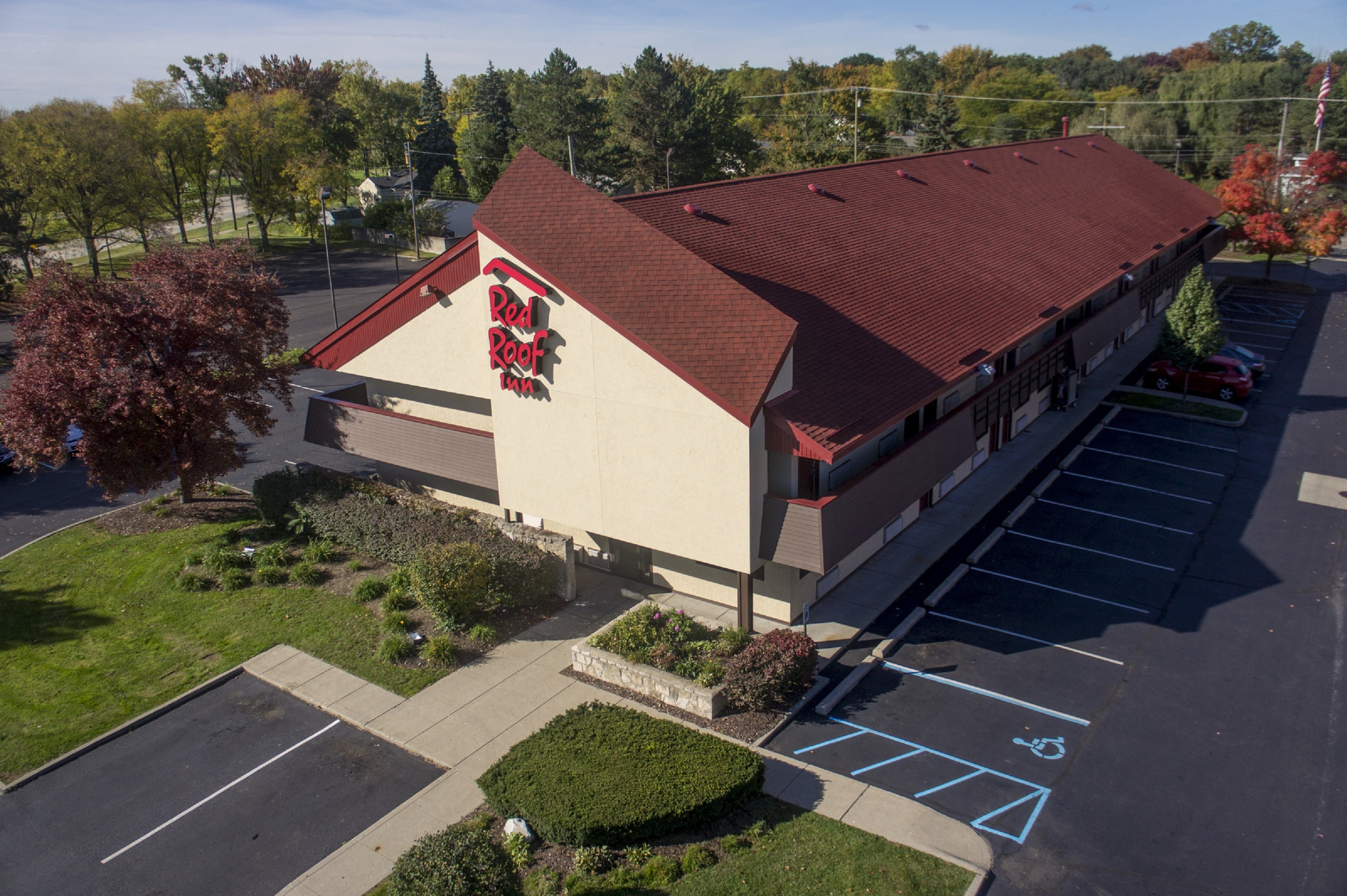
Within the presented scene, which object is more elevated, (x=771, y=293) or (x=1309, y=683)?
(x=771, y=293)

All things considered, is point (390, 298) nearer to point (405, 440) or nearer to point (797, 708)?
point (405, 440)

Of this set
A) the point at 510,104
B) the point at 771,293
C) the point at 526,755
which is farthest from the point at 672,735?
the point at 510,104

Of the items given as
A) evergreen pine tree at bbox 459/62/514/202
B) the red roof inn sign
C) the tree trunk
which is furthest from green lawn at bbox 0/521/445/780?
evergreen pine tree at bbox 459/62/514/202

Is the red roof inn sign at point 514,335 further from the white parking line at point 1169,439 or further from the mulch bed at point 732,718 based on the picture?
the white parking line at point 1169,439

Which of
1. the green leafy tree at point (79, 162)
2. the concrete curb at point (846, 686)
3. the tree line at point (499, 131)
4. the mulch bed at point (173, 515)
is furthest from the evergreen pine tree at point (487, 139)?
the concrete curb at point (846, 686)

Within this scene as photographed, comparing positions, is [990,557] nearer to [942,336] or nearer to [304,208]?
[942,336]

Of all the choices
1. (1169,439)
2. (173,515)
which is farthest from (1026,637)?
(173,515)

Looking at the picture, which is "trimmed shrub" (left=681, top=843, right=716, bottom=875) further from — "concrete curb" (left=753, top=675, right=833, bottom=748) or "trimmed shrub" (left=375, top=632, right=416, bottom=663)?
"trimmed shrub" (left=375, top=632, right=416, bottom=663)
